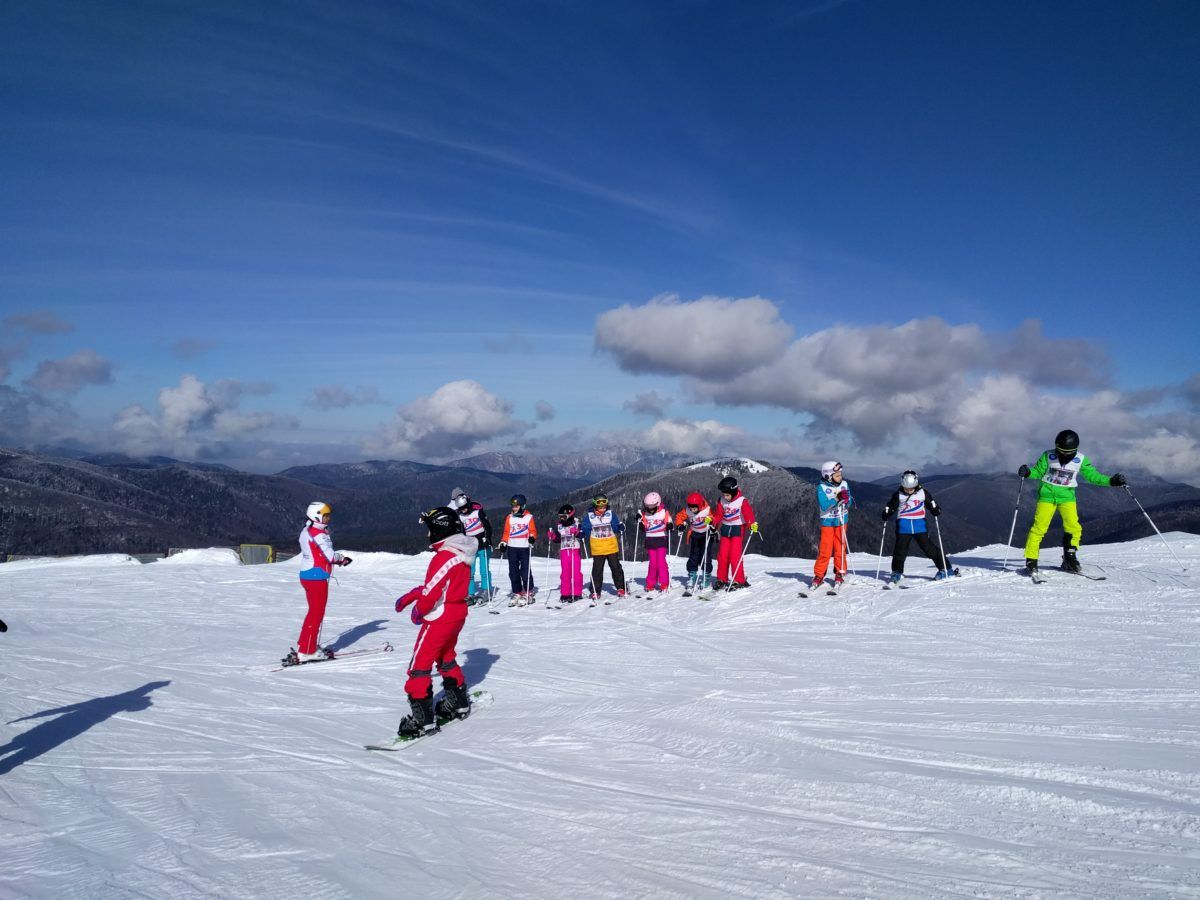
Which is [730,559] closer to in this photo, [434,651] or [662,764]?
[434,651]

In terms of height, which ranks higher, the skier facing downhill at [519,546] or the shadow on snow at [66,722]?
the skier facing downhill at [519,546]

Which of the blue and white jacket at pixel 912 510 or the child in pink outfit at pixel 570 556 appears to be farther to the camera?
the child in pink outfit at pixel 570 556

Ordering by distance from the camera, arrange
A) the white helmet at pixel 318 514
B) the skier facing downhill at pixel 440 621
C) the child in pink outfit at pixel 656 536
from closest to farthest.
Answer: the skier facing downhill at pixel 440 621
the white helmet at pixel 318 514
the child in pink outfit at pixel 656 536

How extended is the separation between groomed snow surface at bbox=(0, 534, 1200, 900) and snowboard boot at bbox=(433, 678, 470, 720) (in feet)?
0.54

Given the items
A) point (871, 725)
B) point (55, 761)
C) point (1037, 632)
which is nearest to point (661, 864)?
point (871, 725)

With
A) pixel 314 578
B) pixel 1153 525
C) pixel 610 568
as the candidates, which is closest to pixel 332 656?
pixel 314 578

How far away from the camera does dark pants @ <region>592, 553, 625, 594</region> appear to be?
47.3 feet

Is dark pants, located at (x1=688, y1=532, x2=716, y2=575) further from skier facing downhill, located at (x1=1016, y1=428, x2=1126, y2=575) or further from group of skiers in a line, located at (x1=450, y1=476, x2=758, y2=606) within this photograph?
skier facing downhill, located at (x1=1016, y1=428, x2=1126, y2=575)

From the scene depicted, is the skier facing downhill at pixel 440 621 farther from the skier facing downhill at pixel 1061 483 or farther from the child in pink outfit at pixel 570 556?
the skier facing downhill at pixel 1061 483

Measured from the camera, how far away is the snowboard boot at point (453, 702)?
661cm

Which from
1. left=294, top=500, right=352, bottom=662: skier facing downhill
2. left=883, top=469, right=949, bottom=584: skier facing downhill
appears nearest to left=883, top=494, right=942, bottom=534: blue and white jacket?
left=883, top=469, right=949, bottom=584: skier facing downhill

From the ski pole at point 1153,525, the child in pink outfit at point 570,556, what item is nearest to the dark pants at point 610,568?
the child in pink outfit at point 570,556

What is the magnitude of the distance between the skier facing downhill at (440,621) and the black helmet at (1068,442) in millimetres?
10112

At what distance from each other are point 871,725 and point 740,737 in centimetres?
117
